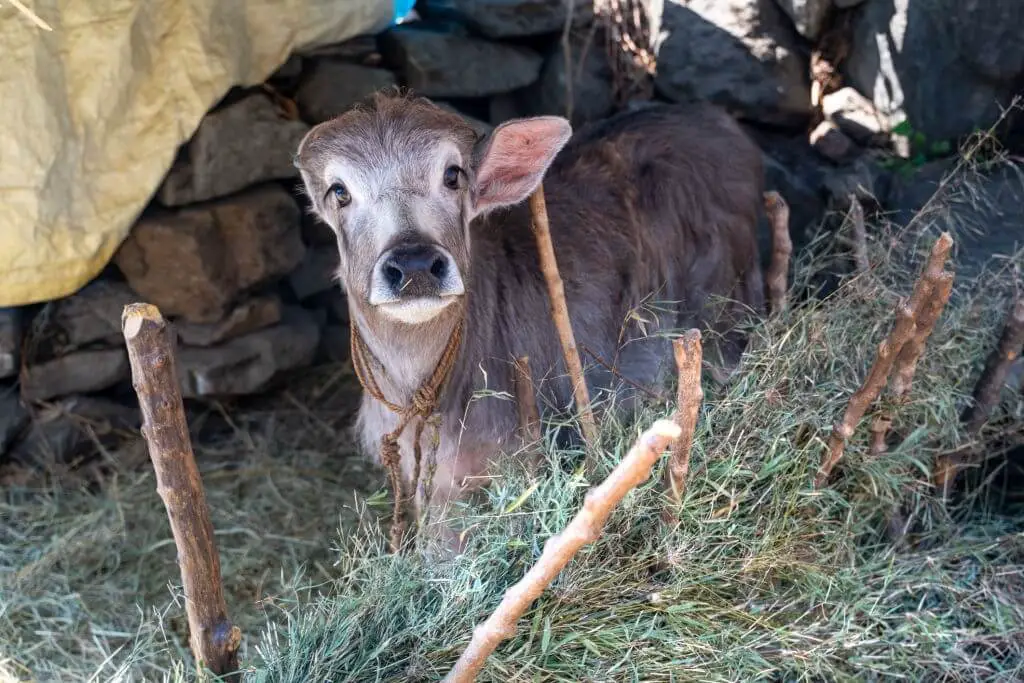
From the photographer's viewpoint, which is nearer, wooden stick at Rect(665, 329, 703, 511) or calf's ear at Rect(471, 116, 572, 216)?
wooden stick at Rect(665, 329, 703, 511)

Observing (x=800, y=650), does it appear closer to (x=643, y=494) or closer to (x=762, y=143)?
(x=643, y=494)

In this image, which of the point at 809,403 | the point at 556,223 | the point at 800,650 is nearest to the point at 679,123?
the point at 556,223

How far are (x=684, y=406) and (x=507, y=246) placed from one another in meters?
1.55

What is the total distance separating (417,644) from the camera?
3129 mm

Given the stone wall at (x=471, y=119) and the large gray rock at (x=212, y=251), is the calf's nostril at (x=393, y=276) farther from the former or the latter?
the large gray rock at (x=212, y=251)

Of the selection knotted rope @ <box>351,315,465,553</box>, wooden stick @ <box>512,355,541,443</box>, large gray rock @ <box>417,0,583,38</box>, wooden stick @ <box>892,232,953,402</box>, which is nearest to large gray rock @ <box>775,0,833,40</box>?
large gray rock @ <box>417,0,583,38</box>

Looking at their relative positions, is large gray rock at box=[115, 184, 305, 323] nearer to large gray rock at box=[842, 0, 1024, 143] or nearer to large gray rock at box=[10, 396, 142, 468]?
large gray rock at box=[10, 396, 142, 468]

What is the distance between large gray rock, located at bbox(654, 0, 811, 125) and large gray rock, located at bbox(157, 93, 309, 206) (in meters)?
2.01

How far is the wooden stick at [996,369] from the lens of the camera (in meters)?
3.74

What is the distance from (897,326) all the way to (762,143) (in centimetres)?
275

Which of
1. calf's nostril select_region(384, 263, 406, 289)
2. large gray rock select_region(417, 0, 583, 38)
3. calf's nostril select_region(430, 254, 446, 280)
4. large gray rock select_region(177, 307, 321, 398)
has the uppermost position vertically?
large gray rock select_region(417, 0, 583, 38)

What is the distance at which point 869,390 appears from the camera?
3486 mm

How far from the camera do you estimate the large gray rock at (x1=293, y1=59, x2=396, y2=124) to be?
207 inches

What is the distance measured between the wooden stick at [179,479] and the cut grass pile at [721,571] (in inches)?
5.0
